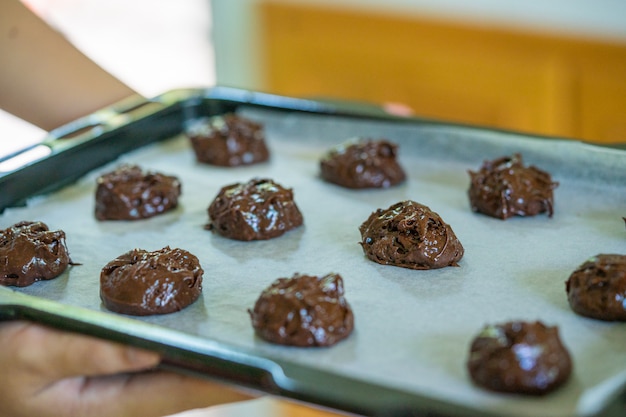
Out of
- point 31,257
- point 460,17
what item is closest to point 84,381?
point 31,257

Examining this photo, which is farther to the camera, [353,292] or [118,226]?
[118,226]

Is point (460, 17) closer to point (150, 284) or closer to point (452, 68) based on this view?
point (452, 68)

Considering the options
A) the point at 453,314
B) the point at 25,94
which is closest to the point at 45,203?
the point at 25,94

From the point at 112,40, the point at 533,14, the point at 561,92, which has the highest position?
the point at 533,14

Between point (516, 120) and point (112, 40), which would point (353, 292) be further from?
point (112, 40)

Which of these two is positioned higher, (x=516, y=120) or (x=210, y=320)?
(x=210, y=320)

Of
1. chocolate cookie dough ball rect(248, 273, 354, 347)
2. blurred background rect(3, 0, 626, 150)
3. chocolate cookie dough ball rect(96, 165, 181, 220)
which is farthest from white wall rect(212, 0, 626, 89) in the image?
chocolate cookie dough ball rect(248, 273, 354, 347)
